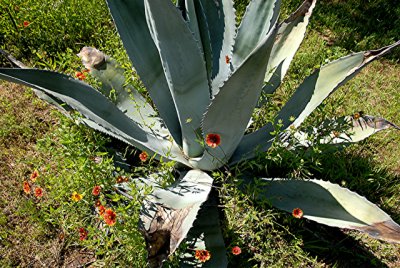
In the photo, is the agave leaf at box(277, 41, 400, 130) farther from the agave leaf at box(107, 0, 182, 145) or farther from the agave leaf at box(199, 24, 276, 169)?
the agave leaf at box(107, 0, 182, 145)

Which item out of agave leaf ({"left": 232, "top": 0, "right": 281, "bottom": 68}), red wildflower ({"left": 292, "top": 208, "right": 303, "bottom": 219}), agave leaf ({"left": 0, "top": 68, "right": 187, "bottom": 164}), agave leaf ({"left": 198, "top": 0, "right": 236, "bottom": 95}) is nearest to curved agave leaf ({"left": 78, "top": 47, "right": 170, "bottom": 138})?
agave leaf ({"left": 0, "top": 68, "right": 187, "bottom": 164})

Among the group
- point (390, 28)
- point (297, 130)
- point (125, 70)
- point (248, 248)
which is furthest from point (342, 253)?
point (390, 28)

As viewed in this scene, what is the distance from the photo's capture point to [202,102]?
1971 millimetres

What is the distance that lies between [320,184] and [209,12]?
3.44ft

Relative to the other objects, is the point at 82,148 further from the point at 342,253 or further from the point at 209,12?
the point at 342,253

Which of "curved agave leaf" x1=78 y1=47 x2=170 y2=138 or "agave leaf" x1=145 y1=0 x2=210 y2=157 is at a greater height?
"agave leaf" x1=145 y1=0 x2=210 y2=157

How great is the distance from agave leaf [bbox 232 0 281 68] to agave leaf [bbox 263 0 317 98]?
0.67ft

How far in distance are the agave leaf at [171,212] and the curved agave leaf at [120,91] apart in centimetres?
42

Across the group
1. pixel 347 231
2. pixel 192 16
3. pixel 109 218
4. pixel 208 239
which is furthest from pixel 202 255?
pixel 192 16

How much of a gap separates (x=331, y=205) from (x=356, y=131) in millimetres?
481

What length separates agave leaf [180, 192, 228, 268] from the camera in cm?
195

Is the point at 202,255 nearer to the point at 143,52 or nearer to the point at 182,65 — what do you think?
the point at 182,65

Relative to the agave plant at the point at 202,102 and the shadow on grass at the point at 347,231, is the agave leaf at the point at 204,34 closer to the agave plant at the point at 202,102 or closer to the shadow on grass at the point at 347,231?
the agave plant at the point at 202,102

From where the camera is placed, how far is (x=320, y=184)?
1944mm
